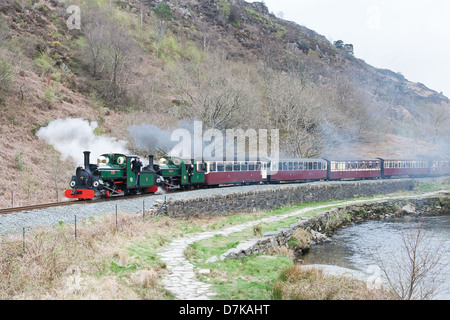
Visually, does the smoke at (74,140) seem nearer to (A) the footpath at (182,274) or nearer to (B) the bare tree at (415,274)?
(A) the footpath at (182,274)

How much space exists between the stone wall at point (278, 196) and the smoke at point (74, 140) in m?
10.7

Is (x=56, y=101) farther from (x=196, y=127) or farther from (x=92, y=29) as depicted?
(x=92, y=29)

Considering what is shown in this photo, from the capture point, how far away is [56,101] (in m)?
37.5

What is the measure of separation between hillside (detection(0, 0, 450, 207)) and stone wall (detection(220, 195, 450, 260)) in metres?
12.4

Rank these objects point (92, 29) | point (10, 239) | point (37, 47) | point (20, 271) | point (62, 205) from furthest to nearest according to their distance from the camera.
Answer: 1. point (92, 29)
2. point (37, 47)
3. point (62, 205)
4. point (10, 239)
5. point (20, 271)

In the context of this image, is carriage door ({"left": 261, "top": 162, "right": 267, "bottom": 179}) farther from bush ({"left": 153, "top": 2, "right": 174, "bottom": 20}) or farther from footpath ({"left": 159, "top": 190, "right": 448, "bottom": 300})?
bush ({"left": 153, "top": 2, "right": 174, "bottom": 20})

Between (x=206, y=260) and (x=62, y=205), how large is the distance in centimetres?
815

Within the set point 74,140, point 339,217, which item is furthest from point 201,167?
point 339,217

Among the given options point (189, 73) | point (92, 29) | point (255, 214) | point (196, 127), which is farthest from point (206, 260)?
point (92, 29)

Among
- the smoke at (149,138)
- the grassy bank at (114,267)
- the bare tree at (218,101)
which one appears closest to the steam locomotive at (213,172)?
the smoke at (149,138)

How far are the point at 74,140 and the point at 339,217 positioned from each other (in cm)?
2008

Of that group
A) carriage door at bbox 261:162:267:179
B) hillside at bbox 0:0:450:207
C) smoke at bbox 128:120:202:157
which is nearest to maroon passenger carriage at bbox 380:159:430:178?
hillside at bbox 0:0:450:207

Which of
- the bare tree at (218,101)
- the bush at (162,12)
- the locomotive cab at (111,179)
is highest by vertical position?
the bush at (162,12)

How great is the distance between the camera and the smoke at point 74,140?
2784 centimetres
